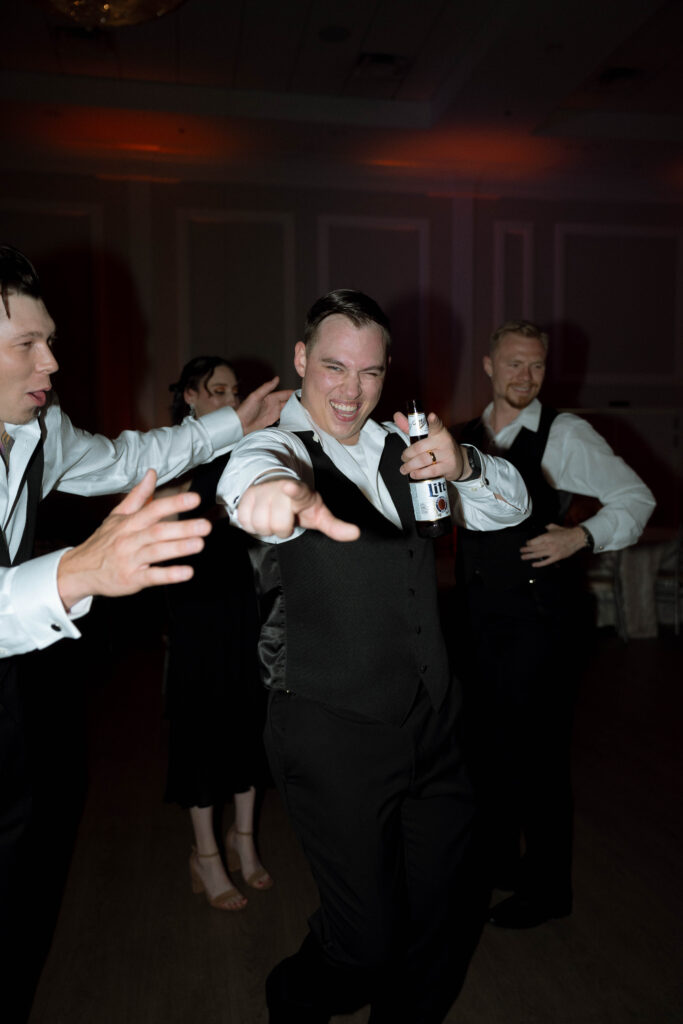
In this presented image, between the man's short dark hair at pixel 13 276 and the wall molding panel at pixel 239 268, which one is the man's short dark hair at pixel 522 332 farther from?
the wall molding panel at pixel 239 268

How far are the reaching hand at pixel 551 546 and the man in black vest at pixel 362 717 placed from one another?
0.60 metres

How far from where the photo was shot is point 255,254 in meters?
6.82

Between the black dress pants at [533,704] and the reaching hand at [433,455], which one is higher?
the reaching hand at [433,455]

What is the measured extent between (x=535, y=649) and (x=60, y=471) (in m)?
1.40

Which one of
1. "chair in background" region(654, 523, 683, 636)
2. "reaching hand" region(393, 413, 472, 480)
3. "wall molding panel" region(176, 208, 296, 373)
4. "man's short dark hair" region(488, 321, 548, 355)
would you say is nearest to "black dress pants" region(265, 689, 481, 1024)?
"reaching hand" region(393, 413, 472, 480)

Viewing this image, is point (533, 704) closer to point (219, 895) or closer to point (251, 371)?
point (219, 895)

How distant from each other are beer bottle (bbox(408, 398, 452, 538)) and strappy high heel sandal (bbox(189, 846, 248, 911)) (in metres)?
1.48

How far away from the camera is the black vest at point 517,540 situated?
2305 mm

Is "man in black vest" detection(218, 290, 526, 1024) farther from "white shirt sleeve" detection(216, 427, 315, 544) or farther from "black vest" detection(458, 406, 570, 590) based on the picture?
"black vest" detection(458, 406, 570, 590)

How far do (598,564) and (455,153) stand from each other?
3572 mm

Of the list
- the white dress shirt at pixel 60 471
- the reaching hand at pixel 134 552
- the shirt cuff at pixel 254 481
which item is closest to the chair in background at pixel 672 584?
the white dress shirt at pixel 60 471

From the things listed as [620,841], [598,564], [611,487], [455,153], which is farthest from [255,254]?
[620,841]

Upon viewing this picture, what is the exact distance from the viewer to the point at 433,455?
1652mm

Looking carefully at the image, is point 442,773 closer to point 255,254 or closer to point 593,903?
point 593,903
